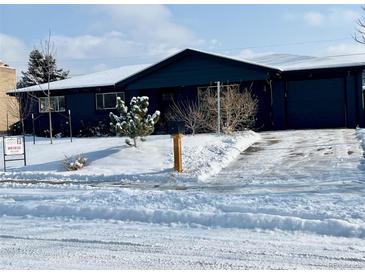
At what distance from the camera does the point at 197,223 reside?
7086mm

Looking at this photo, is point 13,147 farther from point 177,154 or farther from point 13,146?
point 177,154

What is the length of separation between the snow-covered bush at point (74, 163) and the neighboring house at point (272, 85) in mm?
9963

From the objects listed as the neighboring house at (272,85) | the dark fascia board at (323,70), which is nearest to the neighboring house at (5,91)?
the neighboring house at (272,85)

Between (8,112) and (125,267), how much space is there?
35334mm

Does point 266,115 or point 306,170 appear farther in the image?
point 266,115

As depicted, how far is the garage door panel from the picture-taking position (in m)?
21.1

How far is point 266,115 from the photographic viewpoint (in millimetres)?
22281

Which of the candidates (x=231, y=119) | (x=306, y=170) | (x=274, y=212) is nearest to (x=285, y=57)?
(x=231, y=119)

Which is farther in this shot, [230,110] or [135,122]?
[230,110]

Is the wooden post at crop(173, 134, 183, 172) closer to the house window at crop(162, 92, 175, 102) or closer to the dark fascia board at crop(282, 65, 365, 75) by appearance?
the dark fascia board at crop(282, 65, 365, 75)

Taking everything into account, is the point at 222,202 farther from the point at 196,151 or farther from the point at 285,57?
the point at 285,57

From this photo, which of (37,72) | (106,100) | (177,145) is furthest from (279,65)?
(37,72)

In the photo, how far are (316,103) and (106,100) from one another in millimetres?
11470

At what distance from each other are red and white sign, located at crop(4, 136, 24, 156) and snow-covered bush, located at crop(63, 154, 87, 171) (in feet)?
6.03
